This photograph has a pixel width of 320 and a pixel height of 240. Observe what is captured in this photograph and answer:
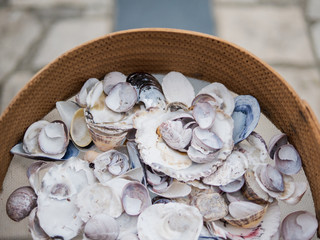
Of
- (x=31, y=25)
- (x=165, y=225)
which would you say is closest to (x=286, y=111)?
(x=165, y=225)

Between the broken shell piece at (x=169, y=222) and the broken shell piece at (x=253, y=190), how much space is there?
105mm

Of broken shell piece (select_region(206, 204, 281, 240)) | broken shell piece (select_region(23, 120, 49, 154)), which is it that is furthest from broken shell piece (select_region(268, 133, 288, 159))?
broken shell piece (select_region(23, 120, 49, 154))

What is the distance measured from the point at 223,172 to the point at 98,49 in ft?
1.14

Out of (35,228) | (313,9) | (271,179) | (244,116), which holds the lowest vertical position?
(35,228)

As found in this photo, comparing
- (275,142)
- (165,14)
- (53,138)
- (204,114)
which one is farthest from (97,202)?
(165,14)

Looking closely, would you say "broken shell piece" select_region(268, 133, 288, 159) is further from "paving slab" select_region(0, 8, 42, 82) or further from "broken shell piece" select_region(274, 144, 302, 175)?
"paving slab" select_region(0, 8, 42, 82)

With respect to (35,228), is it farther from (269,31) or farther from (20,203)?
(269,31)

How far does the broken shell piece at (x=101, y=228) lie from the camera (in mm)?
637

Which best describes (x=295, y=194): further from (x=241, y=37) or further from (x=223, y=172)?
(x=241, y=37)

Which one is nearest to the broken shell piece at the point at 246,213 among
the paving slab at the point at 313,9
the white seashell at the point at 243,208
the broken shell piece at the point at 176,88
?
the white seashell at the point at 243,208

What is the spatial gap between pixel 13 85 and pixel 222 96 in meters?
0.78

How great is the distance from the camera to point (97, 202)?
68 cm

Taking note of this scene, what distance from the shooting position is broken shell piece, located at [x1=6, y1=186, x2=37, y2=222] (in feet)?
2.24

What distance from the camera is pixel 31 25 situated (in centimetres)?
130
